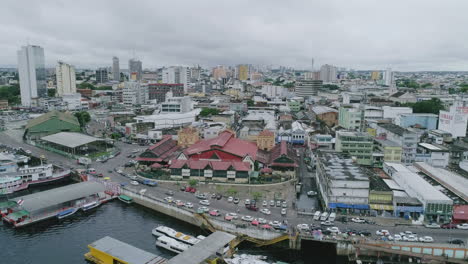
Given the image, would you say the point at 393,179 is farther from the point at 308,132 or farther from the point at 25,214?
the point at 25,214

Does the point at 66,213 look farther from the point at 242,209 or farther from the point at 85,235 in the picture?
the point at 242,209

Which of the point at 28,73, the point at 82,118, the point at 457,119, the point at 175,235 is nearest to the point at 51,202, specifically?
the point at 175,235

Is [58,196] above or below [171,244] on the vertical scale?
above

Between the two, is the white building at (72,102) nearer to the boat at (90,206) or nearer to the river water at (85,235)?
the boat at (90,206)

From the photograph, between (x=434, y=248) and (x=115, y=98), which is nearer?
(x=434, y=248)

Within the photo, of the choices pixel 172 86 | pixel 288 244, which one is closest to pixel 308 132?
pixel 288 244

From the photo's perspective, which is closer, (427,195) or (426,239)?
(426,239)

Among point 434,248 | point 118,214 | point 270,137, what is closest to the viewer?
point 434,248
